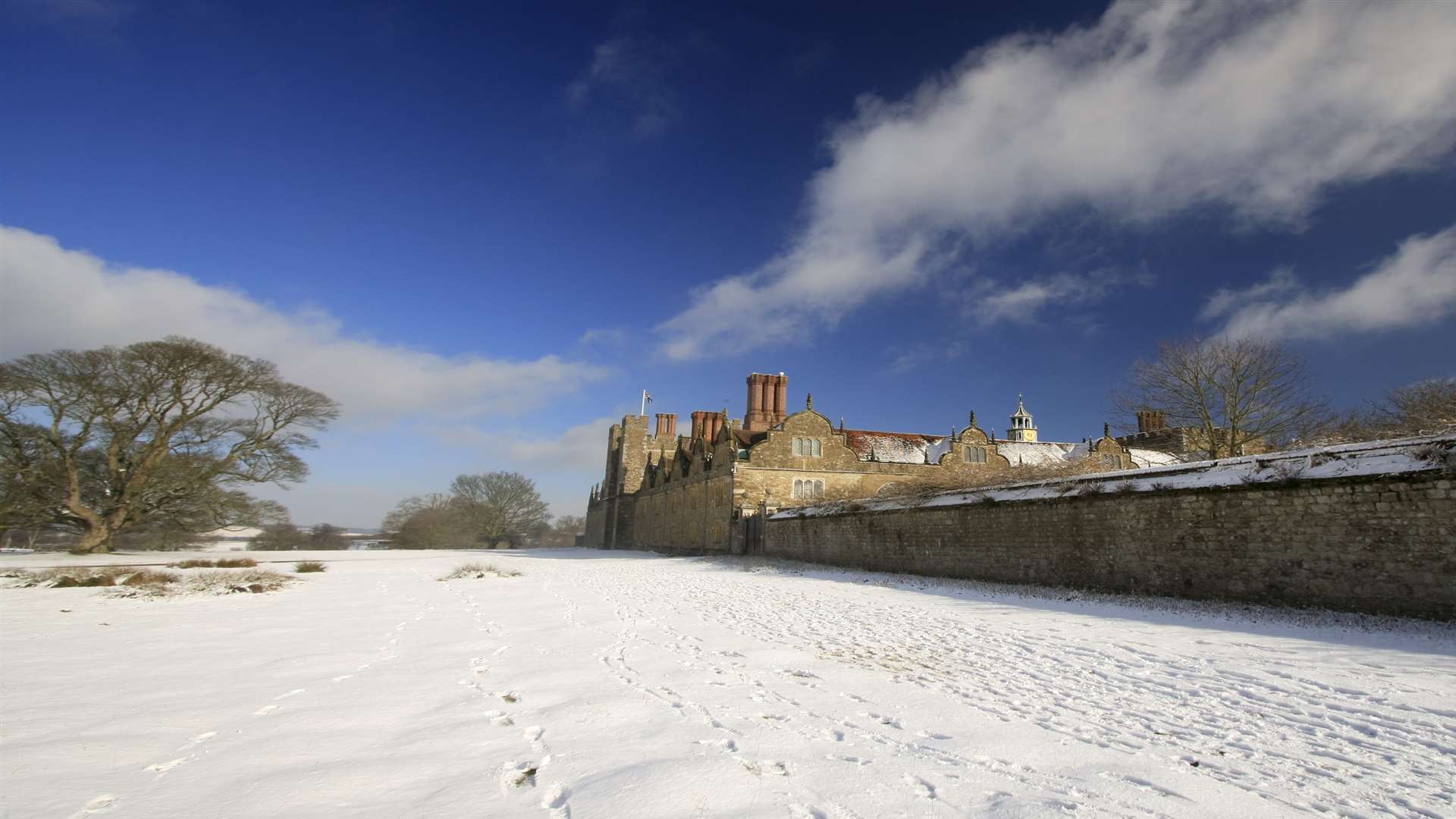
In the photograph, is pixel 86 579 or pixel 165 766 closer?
pixel 165 766

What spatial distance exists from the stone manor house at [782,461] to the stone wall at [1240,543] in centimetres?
1285

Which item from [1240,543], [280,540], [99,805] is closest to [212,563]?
[99,805]


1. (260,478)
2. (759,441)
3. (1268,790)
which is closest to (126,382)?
(260,478)

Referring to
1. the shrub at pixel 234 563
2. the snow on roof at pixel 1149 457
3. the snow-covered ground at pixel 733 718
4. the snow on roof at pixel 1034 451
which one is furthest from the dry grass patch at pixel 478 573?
the snow on roof at pixel 1149 457

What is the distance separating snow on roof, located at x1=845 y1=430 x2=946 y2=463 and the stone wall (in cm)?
1935

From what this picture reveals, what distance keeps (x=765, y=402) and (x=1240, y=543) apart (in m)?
35.6

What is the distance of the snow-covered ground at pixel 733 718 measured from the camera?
10.7 feet

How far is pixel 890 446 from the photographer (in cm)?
3744

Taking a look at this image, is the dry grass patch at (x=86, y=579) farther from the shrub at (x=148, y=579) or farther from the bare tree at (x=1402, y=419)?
the bare tree at (x=1402, y=419)

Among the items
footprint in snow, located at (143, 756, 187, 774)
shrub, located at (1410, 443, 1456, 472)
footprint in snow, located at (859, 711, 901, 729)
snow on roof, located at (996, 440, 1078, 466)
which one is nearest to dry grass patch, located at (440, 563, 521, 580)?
footprint in snow, located at (143, 756, 187, 774)

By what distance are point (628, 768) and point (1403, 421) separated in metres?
25.7

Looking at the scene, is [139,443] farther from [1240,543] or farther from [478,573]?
[1240,543]

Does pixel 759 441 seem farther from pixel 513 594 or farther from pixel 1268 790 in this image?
pixel 1268 790

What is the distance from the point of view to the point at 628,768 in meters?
3.58
